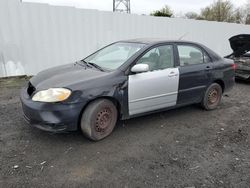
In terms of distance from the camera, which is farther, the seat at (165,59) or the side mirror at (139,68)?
the seat at (165,59)

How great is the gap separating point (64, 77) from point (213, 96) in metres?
3.34

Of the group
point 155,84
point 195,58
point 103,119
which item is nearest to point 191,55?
point 195,58

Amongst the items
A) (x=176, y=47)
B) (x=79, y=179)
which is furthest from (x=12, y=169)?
(x=176, y=47)

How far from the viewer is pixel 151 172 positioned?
10.5 ft

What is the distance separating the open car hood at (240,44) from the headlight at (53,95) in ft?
23.0

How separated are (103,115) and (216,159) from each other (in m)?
1.75

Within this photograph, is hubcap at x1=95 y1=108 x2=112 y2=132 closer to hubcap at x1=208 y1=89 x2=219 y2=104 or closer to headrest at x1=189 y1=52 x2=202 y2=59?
headrest at x1=189 y1=52 x2=202 y2=59

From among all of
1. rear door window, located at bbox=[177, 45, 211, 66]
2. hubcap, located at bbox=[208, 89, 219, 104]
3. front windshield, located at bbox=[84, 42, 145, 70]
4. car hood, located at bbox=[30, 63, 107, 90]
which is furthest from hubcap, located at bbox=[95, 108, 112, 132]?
hubcap, located at bbox=[208, 89, 219, 104]

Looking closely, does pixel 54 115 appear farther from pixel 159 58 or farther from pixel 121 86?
pixel 159 58

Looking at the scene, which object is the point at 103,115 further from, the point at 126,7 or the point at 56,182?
the point at 126,7

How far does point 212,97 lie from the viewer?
18.3ft

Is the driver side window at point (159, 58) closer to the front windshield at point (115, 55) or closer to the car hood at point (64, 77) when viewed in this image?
the front windshield at point (115, 55)

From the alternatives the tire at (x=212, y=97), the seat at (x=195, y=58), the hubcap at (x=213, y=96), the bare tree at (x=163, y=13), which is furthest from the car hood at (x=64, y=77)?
the bare tree at (x=163, y=13)

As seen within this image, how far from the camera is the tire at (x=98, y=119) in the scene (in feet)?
12.3
